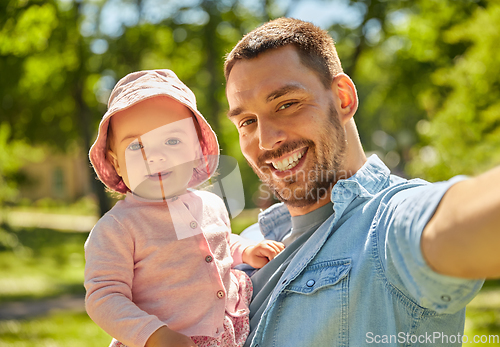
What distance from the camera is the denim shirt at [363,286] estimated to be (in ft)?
3.84

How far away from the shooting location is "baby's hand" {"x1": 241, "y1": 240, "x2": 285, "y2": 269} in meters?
2.00

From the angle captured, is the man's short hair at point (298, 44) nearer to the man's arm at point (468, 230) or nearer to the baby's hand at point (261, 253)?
the baby's hand at point (261, 253)

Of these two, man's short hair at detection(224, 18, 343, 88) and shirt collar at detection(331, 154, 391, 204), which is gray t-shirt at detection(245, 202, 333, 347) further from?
man's short hair at detection(224, 18, 343, 88)

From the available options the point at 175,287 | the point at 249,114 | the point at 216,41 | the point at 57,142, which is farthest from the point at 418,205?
the point at 57,142

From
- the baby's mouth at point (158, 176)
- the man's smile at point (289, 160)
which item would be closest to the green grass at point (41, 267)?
the baby's mouth at point (158, 176)

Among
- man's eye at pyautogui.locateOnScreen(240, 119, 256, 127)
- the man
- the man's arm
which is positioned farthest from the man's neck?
the man's arm

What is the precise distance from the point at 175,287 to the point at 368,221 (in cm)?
75

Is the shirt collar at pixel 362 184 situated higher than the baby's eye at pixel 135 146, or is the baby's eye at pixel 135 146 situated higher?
the baby's eye at pixel 135 146

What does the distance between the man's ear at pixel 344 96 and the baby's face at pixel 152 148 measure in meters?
0.72

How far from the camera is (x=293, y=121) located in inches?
76.6

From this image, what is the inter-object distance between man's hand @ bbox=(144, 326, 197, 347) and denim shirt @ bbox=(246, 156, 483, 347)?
30 cm

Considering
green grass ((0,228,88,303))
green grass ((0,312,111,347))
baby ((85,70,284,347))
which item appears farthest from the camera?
green grass ((0,228,88,303))

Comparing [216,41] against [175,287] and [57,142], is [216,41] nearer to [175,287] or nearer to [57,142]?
[57,142]

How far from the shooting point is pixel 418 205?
1.09 m
